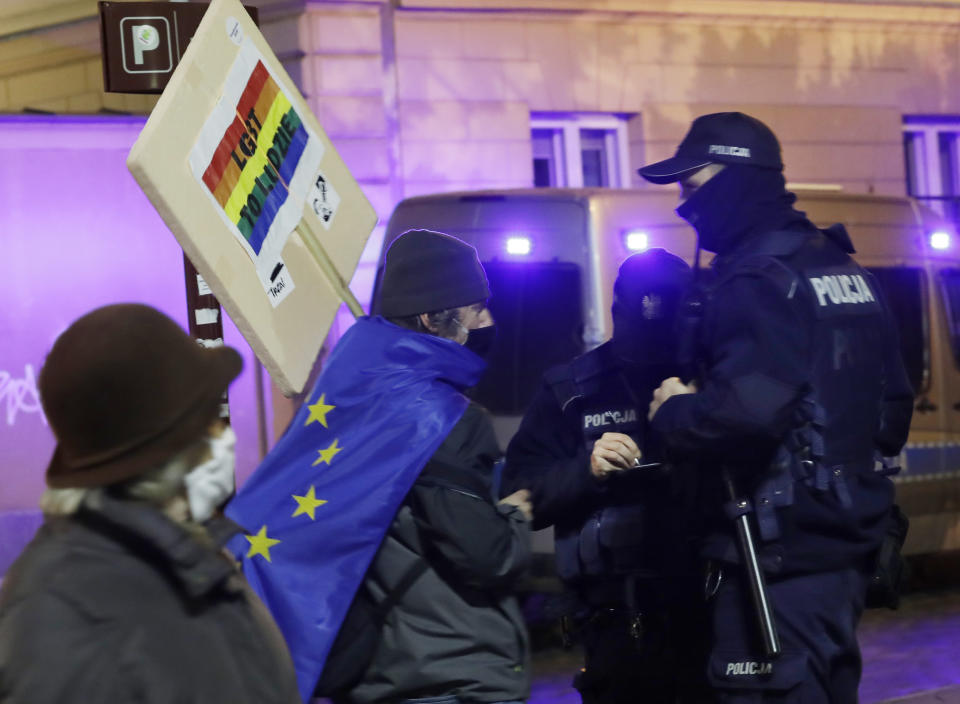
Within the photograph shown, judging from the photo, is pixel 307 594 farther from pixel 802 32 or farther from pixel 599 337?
pixel 802 32

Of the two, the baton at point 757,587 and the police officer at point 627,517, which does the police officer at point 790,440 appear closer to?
the baton at point 757,587

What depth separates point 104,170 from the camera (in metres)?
9.27

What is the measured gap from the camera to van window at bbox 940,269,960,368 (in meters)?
8.17

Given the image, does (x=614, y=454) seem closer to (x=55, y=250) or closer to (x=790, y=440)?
(x=790, y=440)

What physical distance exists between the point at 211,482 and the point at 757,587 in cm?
157

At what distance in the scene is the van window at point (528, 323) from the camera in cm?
699

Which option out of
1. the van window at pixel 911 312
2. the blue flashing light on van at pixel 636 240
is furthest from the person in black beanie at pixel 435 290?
the van window at pixel 911 312

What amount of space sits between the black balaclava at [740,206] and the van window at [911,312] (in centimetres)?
487

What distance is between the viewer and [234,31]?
112 inches

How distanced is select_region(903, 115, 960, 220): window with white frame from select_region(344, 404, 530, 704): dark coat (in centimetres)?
1228

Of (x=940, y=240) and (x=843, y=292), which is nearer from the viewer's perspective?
(x=843, y=292)

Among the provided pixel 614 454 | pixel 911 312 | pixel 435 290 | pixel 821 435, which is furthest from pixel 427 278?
pixel 911 312

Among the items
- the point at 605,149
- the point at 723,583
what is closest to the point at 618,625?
the point at 723,583

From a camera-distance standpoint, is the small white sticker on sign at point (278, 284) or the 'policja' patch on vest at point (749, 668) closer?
the small white sticker on sign at point (278, 284)
